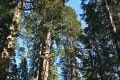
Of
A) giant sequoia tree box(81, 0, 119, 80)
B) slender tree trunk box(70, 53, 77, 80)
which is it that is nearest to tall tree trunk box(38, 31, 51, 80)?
giant sequoia tree box(81, 0, 119, 80)

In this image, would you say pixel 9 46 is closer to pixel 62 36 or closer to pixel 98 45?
pixel 62 36

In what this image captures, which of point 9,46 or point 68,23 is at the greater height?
point 68,23

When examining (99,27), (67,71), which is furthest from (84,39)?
(67,71)

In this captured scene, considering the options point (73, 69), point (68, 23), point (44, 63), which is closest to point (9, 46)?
point (44, 63)

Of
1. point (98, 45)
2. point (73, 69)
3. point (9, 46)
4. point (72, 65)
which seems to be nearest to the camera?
point (9, 46)

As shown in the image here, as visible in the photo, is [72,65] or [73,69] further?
[72,65]

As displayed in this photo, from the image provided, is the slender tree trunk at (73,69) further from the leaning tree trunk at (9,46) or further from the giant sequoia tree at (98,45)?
the leaning tree trunk at (9,46)

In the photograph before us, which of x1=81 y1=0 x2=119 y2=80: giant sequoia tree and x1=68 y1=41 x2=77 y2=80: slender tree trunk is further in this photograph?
x1=68 y1=41 x2=77 y2=80: slender tree trunk

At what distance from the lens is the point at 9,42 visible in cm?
1112

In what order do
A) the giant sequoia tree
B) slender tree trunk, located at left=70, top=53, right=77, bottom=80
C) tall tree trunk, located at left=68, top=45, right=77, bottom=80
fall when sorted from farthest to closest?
tall tree trunk, located at left=68, top=45, right=77, bottom=80
slender tree trunk, located at left=70, top=53, right=77, bottom=80
the giant sequoia tree

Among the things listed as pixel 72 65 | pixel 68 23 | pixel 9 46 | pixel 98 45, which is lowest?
pixel 72 65

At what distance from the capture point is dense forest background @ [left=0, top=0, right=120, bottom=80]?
1309cm

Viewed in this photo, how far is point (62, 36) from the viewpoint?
56.3 ft

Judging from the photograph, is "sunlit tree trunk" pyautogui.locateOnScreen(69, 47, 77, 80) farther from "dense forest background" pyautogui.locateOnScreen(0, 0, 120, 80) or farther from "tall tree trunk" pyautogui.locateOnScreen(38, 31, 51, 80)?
"tall tree trunk" pyautogui.locateOnScreen(38, 31, 51, 80)
